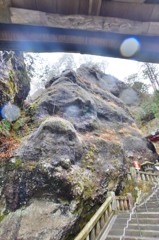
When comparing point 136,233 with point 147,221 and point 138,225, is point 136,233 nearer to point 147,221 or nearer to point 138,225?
point 138,225

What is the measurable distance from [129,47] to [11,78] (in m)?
8.27

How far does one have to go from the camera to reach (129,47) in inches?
58.9

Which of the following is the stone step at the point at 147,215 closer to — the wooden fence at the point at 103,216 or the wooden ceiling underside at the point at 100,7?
the wooden fence at the point at 103,216

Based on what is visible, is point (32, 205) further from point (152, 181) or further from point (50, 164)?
point (152, 181)

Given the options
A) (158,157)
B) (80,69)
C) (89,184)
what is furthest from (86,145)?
(80,69)

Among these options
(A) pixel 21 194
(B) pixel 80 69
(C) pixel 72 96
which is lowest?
(A) pixel 21 194

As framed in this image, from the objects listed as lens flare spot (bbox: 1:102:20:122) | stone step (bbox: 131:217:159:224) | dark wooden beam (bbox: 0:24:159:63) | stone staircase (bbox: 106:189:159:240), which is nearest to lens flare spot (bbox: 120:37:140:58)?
dark wooden beam (bbox: 0:24:159:63)

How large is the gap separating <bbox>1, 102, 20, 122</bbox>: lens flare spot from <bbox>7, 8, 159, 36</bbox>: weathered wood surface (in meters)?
7.65

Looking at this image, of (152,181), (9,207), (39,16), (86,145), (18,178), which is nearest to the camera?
(39,16)

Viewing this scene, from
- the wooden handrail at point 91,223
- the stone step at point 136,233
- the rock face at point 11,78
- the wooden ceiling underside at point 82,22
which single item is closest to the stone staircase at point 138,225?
the stone step at point 136,233

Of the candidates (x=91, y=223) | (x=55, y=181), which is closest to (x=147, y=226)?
(x=91, y=223)

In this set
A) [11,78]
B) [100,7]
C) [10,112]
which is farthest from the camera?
[10,112]

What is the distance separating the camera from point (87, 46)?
1495mm

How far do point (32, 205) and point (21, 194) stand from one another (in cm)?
52
